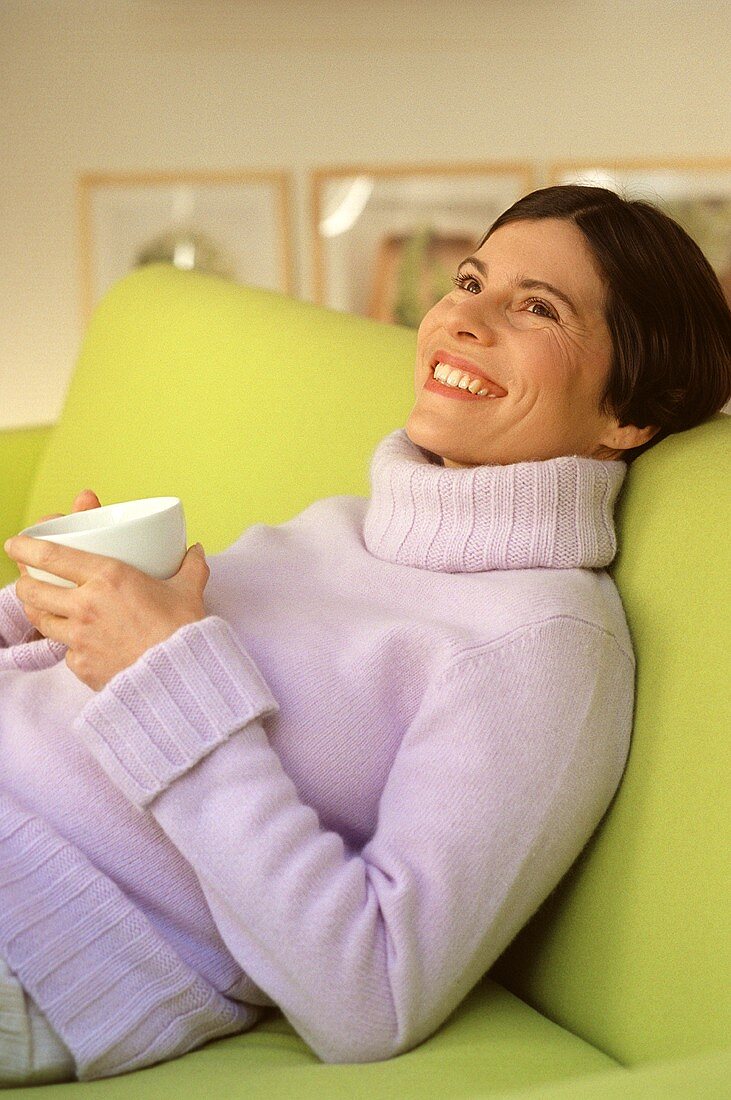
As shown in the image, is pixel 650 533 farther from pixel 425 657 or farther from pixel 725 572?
pixel 425 657

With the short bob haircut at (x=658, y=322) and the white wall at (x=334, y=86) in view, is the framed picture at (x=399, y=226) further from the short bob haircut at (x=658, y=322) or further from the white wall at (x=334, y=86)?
the short bob haircut at (x=658, y=322)

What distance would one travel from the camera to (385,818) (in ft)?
3.63

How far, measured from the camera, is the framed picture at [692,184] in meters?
3.95

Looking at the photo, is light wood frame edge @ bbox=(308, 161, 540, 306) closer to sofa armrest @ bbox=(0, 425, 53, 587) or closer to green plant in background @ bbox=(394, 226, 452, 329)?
green plant in background @ bbox=(394, 226, 452, 329)

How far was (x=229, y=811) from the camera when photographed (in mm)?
1046

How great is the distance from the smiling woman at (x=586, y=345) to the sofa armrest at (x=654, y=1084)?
0.67 meters

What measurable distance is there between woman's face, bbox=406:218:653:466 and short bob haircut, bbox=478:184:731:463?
0.6 inches

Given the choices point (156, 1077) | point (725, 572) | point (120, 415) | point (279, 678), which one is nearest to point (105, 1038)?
point (156, 1077)

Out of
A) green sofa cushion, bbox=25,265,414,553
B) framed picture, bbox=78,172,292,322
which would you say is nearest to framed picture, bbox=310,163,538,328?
framed picture, bbox=78,172,292,322

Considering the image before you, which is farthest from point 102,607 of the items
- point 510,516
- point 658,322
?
point 658,322

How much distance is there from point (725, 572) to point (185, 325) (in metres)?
1.36

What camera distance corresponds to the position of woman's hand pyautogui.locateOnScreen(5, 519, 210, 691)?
1.12 meters

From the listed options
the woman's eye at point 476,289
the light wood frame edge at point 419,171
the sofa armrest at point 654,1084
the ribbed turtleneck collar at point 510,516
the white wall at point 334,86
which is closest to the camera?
the sofa armrest at point 654,1084

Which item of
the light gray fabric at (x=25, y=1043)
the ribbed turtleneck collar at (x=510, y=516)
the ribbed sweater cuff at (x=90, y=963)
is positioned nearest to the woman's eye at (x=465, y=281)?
the ribbed turtleneck collar at (x=510, y=516)
